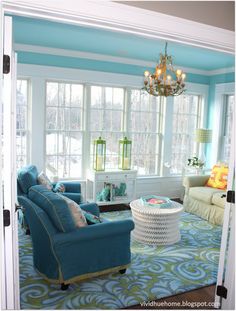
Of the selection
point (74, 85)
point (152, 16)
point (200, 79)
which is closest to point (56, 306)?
point (152, 16)

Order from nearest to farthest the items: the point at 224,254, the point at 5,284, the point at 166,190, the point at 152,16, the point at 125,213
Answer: the point at 5,284 → the point at 152,16 → the point at 224,254 → the point at 125,213 → the point at 166,190

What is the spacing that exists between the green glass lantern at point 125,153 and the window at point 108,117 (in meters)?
0.25

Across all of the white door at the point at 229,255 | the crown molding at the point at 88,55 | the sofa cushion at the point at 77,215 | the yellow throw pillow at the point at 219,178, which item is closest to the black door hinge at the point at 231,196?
the white door at the point at 229,255

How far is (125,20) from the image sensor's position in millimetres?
2010

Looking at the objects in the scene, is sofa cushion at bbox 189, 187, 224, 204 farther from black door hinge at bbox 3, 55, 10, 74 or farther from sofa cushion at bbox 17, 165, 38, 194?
black door hinge at bbox 3, 55, 10, 74

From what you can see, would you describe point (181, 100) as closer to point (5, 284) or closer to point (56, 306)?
point (56, 306)

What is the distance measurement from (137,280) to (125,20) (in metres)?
2.48

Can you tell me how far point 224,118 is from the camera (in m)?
6.77

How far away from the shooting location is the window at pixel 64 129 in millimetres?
5730

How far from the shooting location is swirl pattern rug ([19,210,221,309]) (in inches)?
112

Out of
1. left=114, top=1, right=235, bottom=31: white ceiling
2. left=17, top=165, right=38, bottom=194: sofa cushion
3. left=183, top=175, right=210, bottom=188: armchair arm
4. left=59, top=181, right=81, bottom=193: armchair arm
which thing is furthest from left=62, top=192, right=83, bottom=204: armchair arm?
left=114, top=1, right=235, bottom=31: white ceiling

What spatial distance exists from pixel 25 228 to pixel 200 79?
15.8ft

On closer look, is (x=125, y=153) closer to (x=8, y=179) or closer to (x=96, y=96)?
(x=96, y=96)

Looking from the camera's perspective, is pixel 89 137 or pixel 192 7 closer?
pixel 192 7
